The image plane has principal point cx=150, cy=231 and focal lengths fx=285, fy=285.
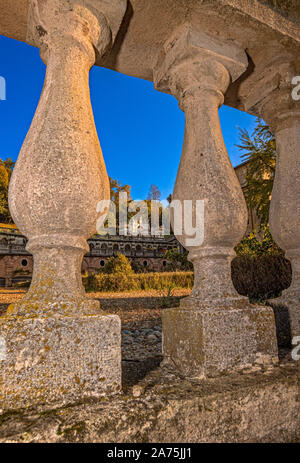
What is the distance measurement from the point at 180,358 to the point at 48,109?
1531 millimetres

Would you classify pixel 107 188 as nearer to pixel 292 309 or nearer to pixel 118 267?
pixel 292 309

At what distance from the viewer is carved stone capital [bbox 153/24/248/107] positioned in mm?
1919

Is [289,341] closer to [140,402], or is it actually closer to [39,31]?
[140,402]

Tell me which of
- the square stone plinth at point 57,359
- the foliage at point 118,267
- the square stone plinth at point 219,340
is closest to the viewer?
the square stone plinth at point 57,359

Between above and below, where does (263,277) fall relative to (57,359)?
below

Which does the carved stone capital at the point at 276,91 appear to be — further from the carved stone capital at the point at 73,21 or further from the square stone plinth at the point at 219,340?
the square stone plinth at the point at 219,340

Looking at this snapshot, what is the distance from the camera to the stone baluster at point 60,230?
1168 millimetres

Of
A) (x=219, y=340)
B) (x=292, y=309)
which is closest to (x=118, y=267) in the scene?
(x=292, y=309)

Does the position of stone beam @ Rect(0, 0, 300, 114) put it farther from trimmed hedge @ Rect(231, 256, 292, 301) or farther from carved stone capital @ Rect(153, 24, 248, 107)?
trimmed hedge @ Rect(231, 256, 292, 301)

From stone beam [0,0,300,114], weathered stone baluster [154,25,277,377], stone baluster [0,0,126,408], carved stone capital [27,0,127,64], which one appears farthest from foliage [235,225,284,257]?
stone baluster [0,0,126,408]

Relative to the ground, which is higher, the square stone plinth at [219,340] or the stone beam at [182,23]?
the stone beam at [182,23]

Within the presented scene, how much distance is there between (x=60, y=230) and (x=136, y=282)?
44.1 ft

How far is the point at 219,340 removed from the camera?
153 centimetres

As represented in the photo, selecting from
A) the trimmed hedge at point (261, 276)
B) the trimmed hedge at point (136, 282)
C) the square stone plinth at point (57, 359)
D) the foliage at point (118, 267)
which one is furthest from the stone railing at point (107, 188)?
the foliage at point (118, 267)
